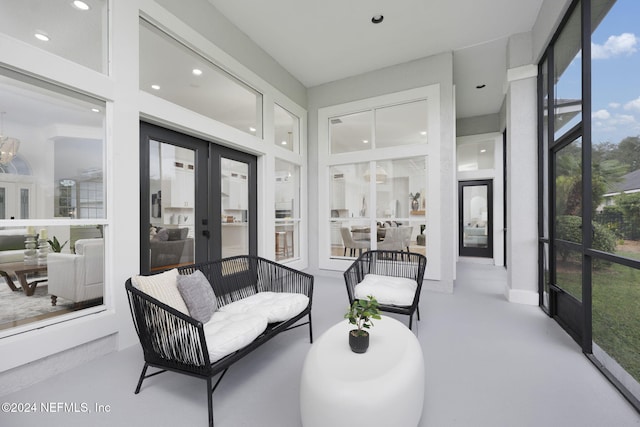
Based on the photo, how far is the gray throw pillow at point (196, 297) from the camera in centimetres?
202

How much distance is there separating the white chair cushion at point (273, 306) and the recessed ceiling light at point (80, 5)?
2794 mm

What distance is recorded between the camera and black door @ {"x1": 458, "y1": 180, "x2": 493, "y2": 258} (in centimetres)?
690

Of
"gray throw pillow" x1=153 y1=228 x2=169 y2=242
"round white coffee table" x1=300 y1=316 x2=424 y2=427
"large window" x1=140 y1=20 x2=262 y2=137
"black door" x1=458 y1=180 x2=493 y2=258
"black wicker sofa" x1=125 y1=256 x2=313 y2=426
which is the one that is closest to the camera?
"round white coffee table" x1=300 y1=316 x2=424 y2=427

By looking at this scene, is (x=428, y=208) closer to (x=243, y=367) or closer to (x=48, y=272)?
(x=243, y=367)

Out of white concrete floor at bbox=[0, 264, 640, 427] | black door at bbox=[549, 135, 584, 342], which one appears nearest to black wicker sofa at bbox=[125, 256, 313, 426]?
white concrete floor at bbox=[0, 264, 640, 427]

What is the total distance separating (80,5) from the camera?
228 centimetres

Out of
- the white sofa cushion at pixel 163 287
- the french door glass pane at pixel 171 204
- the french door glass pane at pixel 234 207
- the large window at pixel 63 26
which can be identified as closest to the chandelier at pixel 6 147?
the large window at pixel 63 26

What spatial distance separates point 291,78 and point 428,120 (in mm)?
2526

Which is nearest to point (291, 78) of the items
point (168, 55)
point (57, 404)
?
point (168, 55)

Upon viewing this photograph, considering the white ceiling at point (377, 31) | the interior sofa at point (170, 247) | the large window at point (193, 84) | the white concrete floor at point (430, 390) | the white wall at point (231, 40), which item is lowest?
the white concrete floor at point (430, 390)

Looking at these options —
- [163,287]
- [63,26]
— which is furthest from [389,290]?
[63,26]

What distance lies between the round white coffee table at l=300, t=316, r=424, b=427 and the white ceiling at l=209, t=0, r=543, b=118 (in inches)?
150

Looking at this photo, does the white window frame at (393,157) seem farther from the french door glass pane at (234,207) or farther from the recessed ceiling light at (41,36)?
the recessed ceiling light at (41,36)

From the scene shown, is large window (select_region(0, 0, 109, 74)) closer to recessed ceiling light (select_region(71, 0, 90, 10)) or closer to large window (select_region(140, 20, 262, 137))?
recessed ceiling light (select_region(71, 0, 90, 10))
